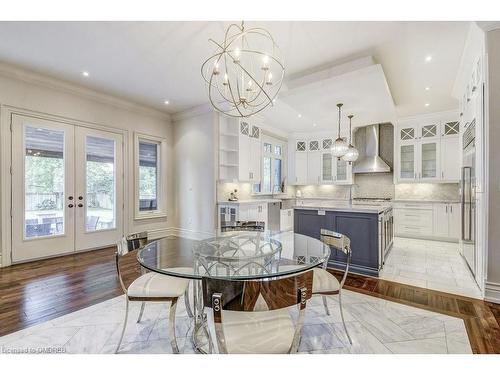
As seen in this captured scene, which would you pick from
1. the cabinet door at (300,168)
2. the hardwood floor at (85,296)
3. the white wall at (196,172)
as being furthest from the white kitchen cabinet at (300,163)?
the hardwood floor at (85,296)

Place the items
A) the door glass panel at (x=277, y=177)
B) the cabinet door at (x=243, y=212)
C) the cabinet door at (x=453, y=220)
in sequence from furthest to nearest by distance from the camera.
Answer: the door glass panel at (x=277, y=177), the cabinet door at (x=453, y=220), the cabinet door at (x=243, y=212)

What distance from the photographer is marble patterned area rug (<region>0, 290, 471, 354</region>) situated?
1.83 meters

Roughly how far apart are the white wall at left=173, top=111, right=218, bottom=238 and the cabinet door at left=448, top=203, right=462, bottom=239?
5.02m

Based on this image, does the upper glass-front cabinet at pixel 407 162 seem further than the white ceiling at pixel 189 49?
Yes

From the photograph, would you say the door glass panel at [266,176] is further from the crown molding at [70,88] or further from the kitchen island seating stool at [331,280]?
the kitchen island seating stool at [331,280]

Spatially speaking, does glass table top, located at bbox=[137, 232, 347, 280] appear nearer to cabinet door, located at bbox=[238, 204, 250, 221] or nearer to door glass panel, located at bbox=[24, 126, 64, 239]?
cabinet door, located at bbox=[238, 204, 250, 221]

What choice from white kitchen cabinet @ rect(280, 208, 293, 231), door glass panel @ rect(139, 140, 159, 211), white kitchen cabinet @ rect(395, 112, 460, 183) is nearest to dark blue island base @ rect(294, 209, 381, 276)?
white kitchen cabinet @ rect(280, 208, 293, 231)

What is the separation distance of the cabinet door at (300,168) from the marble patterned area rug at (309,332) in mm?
5094

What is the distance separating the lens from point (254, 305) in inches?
45.4

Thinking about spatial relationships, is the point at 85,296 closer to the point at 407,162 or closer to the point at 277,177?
the point at 277,177

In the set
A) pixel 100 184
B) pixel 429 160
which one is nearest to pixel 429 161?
pixel 429 160

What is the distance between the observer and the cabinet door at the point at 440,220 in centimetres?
537

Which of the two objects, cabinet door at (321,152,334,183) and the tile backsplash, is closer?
the tile backsplash
